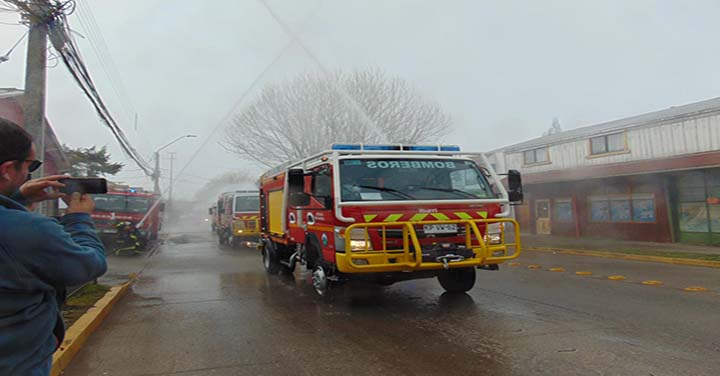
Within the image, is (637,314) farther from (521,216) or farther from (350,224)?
(521,216)

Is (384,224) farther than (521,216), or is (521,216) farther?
(521,216)

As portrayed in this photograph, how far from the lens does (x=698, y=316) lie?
20.1 feet

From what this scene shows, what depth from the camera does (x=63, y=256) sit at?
1.86 meters

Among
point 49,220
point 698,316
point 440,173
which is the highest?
point 440,173

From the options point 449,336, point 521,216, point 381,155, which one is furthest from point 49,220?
point 521,216

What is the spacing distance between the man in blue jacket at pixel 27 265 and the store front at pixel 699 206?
722 inches

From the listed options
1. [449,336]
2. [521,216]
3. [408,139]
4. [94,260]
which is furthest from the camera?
[521,216]

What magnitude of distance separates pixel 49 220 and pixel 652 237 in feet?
64.2

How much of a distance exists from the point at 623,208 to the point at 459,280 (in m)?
13.4

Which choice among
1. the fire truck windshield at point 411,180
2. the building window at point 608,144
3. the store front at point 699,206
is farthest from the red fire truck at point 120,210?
the store front at point 699,206

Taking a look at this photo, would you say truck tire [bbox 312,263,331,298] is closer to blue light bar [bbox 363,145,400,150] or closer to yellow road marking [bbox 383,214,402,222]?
yellow road marking [bbox 383,214,402,222]

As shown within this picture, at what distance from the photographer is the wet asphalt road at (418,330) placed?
450 centimetres

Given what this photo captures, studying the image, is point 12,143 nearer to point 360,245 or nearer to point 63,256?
point 63,256

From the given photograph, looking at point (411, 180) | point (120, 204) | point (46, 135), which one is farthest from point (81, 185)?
point (120, 204)
